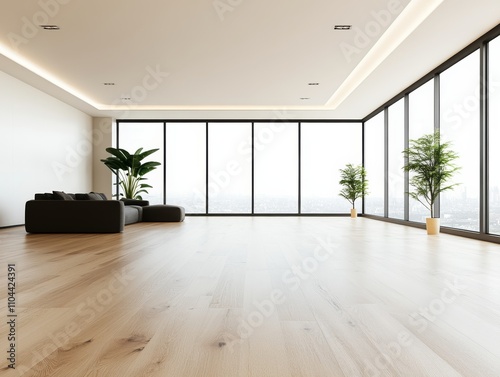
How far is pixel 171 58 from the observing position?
712 cm

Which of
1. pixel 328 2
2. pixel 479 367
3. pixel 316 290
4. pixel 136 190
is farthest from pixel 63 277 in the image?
pixel 136 190

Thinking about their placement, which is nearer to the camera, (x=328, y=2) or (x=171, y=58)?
(x=328, y=2)

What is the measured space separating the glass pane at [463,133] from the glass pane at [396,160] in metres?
2.05

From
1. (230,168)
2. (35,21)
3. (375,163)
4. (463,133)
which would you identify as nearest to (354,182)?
(375,163)

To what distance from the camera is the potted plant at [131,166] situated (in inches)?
432

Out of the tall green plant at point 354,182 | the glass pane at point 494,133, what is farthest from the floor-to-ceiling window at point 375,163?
the glass pane at point 494,133

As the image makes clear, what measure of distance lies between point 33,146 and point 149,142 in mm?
4022

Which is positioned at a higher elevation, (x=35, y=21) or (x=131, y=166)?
(x=35, y=21)

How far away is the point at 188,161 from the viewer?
1230cm

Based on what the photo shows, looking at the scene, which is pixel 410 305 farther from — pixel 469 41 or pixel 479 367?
pixel 469 41

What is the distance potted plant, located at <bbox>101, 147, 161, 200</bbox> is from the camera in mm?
10977

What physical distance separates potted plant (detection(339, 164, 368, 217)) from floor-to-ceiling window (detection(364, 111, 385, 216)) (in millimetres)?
223

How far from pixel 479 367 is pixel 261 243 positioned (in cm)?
374

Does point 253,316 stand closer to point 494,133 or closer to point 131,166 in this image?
point 494,133
